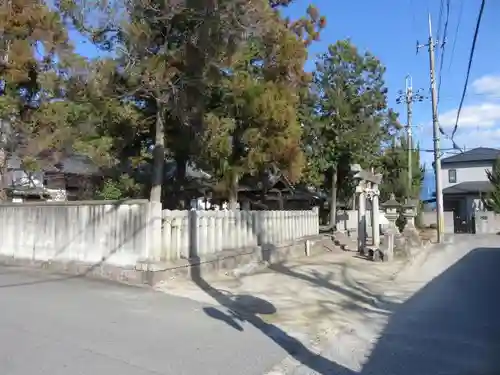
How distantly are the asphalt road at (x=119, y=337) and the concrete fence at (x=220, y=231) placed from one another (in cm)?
182

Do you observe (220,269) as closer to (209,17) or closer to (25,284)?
(25,284)

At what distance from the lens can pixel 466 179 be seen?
5566 centimetres

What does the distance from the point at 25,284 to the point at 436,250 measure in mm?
17704

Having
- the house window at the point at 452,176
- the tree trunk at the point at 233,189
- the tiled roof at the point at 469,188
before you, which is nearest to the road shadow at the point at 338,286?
the tree trunk at the point at 233,189

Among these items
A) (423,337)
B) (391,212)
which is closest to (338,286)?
(423,337)

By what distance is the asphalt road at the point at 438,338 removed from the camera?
5.90 m

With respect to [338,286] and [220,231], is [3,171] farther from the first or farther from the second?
[338,286]

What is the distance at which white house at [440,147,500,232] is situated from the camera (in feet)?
161

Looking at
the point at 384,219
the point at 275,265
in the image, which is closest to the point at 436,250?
the point at 384,219

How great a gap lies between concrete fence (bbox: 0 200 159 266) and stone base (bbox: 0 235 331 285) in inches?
6.3

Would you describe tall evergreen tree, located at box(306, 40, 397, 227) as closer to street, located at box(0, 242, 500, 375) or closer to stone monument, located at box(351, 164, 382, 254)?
stone monument, located at box(351, 164, 382, 254)

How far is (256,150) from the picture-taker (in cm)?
1535

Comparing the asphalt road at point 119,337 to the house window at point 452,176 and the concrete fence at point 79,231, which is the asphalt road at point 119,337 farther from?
the house window at point 452,176

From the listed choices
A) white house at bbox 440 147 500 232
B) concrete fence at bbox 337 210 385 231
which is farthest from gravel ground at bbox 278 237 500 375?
white house at bbox 440 147 500 232
